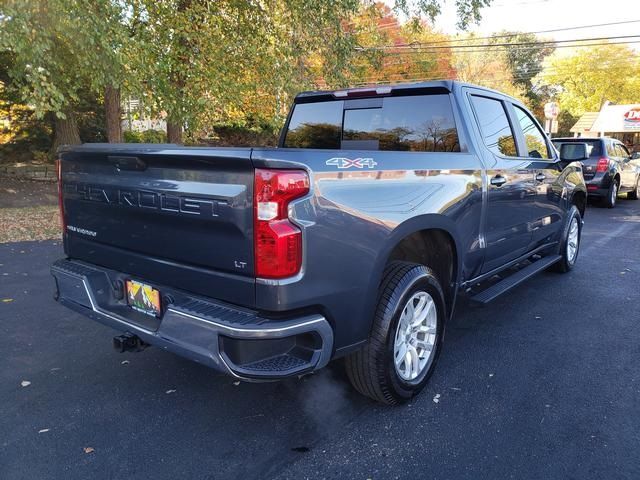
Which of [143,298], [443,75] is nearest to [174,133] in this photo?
[143,298]

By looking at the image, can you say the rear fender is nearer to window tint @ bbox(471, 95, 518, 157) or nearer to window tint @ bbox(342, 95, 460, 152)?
window tint @ bbox(342, 95, 460, 152)

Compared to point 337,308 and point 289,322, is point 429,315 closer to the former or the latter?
point 337,308

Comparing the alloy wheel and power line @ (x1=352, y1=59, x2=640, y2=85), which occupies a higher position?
power line @ (x1=352, y1=59, x2=640, y2=85)

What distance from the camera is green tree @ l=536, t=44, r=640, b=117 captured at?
41.2m

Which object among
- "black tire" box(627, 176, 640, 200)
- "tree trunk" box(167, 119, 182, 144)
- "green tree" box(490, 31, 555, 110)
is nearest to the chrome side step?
"tree trunk" box(167, 119, 182, 144)

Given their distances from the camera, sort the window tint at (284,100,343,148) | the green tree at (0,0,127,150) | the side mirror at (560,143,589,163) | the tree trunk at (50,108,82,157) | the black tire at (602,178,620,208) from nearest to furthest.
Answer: the window tint at (284,100,343,148) → the side mirror at (560,143,589,163) → the green tree at (0,0,127,150) → the black tire at (602,178,620,208) → the tree trunk at (50,108,82,157)

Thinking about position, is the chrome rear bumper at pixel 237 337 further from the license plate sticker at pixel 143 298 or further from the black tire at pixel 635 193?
the black tire at pixel 635 193

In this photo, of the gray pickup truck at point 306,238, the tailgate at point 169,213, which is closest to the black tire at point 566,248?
the gray pickup truck at point 306,238

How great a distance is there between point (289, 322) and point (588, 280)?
494cm

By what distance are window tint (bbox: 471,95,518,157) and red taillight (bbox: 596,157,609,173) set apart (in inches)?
366

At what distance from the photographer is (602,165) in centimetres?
1237

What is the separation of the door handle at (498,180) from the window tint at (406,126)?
43 cm

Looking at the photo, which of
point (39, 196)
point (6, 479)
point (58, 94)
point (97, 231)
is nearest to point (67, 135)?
point (39, 196)

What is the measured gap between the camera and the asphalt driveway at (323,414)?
2.59 m
